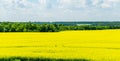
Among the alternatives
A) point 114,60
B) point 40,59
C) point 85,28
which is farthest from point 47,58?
point 85,28

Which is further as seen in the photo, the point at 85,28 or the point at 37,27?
the point at 85,28

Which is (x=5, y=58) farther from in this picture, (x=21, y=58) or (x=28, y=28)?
(x=28, y=28)

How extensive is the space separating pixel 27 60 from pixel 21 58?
753 millimetres

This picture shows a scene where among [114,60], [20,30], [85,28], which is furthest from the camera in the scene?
[85,28]

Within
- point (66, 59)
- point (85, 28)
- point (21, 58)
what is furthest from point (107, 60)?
point (85, 28)

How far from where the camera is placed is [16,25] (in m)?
73.7

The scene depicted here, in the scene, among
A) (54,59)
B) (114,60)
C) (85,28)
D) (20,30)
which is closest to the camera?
(114,60)

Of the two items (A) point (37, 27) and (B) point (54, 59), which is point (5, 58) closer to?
(B) point (54, 59)

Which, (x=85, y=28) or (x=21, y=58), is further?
(x=85, y=28)

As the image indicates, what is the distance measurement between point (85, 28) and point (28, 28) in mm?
15211

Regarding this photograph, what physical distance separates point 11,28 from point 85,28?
1887cm

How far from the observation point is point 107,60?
60.5ft

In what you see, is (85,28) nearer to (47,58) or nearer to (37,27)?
(37,27)

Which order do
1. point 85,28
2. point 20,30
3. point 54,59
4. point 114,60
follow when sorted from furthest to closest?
point 85,28 → point 20,30 → point 54,59 → point 114,60
